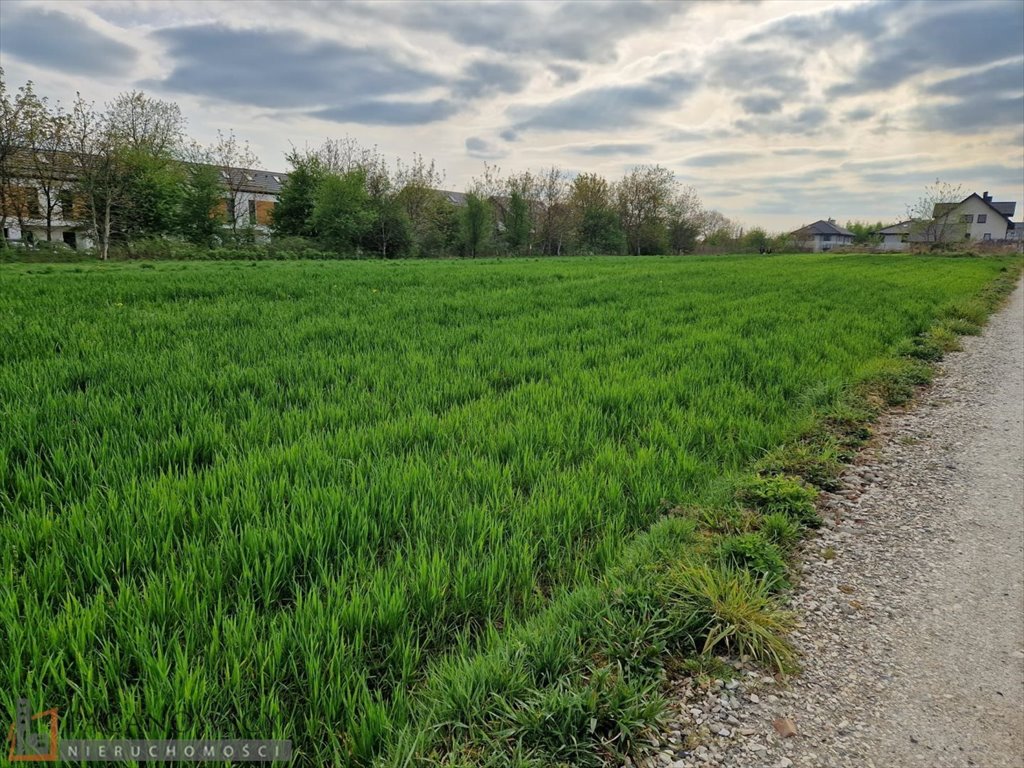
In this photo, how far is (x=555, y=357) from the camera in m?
6.70

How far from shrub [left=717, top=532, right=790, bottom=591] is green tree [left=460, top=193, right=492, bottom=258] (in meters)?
49.5

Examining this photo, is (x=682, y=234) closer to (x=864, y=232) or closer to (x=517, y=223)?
(x=517, y=223)

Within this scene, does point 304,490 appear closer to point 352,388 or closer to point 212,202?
point 352,388

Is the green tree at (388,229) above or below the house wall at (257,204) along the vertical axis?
below

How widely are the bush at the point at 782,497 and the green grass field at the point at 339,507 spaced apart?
0.16 m

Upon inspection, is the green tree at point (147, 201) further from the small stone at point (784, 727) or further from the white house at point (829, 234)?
the white house at point (829, 234)

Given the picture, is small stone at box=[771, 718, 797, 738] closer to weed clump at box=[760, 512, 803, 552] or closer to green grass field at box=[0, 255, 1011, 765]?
green grass field at box=[0, 255, 1011, 765]

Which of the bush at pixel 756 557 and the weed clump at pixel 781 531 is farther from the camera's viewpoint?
the weed clump at pixel 781 531

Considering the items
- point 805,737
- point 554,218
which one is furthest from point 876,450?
point 554,218

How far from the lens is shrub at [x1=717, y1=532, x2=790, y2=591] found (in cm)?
261

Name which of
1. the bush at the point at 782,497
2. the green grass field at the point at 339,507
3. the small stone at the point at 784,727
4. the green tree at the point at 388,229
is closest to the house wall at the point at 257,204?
the green tree at the point at 388,229

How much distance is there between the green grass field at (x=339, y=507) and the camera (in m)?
1.73

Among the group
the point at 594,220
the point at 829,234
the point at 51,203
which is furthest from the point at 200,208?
the point at 829,234

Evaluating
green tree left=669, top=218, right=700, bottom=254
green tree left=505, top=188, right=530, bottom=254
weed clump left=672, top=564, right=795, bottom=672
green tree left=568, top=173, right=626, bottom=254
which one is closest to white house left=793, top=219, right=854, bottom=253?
green tree left=669, top=218, right=700, bottom=254
